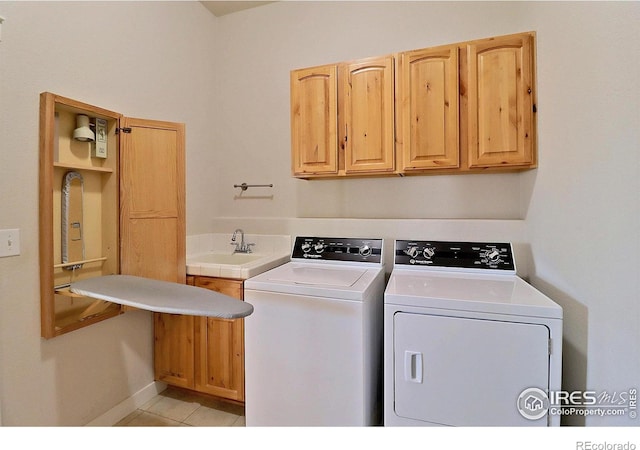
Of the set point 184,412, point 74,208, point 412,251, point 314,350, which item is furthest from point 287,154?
point 184,412

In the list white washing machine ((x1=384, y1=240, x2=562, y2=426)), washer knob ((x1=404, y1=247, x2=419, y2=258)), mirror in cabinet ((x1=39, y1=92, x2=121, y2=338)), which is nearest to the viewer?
white washing machine ((x1=384, y1=240, x2=562, y2=426))

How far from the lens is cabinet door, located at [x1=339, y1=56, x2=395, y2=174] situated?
6.31 feet

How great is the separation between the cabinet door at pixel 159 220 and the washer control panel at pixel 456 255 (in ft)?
5.06

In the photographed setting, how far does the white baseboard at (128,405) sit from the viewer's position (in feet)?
6.01

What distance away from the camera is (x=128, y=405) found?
1984 millimetres

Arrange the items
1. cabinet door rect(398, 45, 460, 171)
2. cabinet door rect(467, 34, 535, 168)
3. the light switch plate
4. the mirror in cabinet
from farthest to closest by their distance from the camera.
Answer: cabinet door rect(398, 45, 460, 171), cabinet door rect(467, 34, 535, 168), the mirror in cabinet, the light switch plate

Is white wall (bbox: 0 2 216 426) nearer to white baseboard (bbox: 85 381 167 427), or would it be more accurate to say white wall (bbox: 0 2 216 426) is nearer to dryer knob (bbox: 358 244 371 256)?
white baseboard (bbox: 85 381 167 427)

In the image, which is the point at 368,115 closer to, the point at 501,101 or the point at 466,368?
the point at 501,101

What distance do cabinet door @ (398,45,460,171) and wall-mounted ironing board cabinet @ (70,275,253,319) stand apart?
1.38m

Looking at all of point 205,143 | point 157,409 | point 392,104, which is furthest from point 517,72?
point 157,409

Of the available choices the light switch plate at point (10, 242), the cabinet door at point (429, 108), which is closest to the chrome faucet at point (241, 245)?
the light switch plate at point (10, 242)

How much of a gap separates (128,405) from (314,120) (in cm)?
231

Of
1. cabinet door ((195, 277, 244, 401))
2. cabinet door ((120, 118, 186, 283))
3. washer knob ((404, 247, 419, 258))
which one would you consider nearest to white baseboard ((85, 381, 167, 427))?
cabinet door ((195, 277, 244, 401))

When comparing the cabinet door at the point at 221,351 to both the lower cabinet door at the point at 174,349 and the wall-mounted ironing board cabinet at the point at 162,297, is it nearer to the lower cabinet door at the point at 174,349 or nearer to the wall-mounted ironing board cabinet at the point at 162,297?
the lower cabinet door at the point at 174,349
